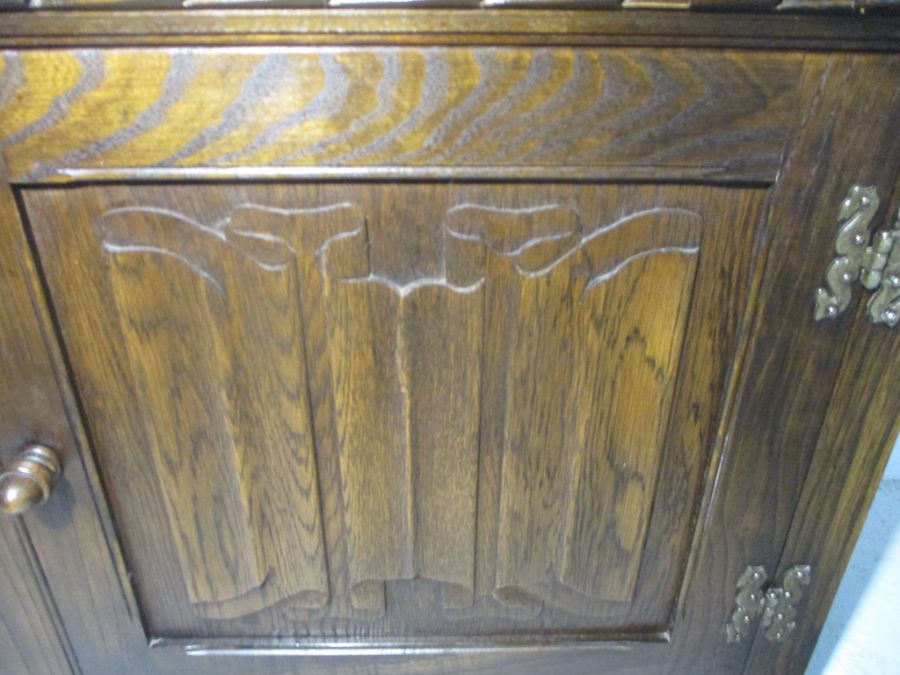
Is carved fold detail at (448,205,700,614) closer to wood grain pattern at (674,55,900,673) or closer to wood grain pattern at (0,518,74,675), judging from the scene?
wood grain pattern at (674,55,900,673)

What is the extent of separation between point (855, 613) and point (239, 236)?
89cm

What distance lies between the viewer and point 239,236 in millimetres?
495

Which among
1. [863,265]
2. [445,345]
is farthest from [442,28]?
[863,265]

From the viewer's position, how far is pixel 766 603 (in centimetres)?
67

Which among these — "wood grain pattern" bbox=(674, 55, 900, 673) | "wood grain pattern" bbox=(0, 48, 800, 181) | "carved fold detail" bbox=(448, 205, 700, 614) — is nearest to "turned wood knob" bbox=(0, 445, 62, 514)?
"wood grain pattern" bbox=(0, 48, 800, 181)

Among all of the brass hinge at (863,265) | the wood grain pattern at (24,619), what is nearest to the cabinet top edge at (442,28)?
the brass hinge at (863,265)

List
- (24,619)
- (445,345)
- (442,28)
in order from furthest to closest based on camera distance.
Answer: (24,619) < (445,345) < (442,28)

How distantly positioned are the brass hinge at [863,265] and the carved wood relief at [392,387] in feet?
0.34

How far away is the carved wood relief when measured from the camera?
0.50 m

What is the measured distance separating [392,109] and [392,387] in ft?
0.72

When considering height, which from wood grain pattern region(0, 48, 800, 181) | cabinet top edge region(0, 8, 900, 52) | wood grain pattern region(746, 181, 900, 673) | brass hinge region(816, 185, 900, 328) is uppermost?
cabinet top edge region(0, 8, 900, 52)

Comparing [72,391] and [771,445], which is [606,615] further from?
[72,391]

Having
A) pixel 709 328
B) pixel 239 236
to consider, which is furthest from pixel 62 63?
pixel 709 328

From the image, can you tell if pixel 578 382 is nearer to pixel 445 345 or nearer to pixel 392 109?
pixel 445 345
